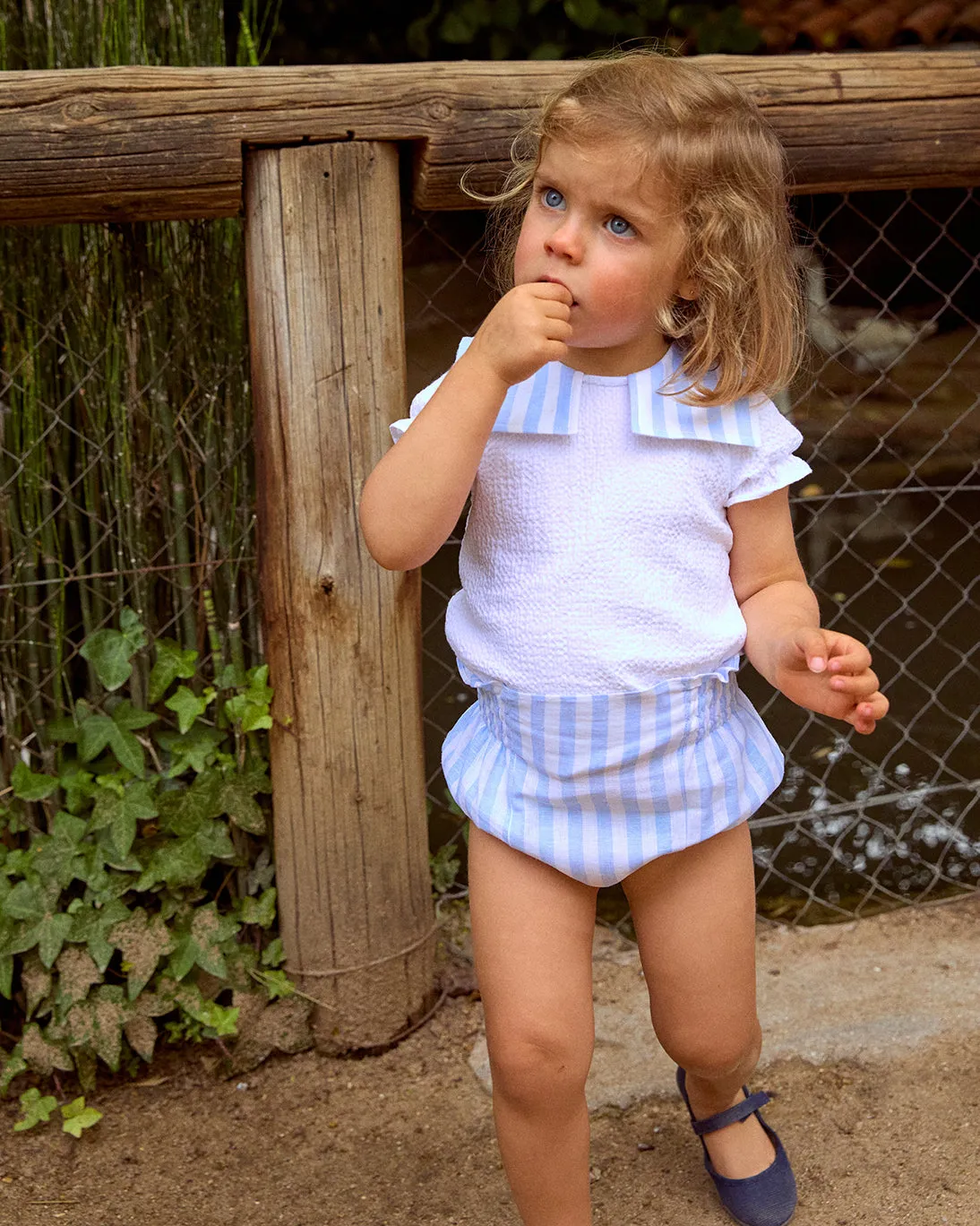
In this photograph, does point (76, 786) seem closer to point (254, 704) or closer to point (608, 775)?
point (254, 704)

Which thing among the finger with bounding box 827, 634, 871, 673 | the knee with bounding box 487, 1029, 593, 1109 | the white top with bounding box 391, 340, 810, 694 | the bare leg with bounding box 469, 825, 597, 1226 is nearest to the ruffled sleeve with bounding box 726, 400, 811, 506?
the white top with bounding box 391, 340, 810, 694

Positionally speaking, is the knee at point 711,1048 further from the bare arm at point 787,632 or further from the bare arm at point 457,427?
the bare arm at point 457,427

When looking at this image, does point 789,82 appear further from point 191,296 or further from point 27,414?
point 27,414

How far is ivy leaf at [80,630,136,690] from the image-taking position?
2.09m

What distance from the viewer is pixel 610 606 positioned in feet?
4.82

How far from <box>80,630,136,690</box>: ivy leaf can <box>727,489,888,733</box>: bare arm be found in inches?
38.5

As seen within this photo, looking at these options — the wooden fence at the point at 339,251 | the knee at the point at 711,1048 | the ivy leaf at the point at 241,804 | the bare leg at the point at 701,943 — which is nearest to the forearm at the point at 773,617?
the bare leg at the point at 701,943

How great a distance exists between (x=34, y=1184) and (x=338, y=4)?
3.66 metres

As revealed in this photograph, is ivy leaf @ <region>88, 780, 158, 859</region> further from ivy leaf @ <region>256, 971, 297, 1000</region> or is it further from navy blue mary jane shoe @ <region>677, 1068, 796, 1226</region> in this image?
navy blue mary jane shoe @ <region>677, 1068, 796, 1226</region>

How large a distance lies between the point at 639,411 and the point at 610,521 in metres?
0.12

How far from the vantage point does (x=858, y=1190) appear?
6.35 ft

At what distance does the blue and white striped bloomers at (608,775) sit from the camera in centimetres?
148

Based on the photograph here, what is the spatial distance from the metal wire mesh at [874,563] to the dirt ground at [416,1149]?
49 cm


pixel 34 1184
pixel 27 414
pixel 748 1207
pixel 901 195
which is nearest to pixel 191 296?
pixel 27 414
